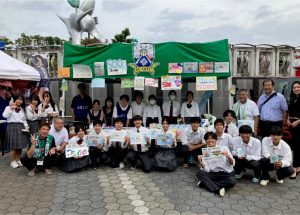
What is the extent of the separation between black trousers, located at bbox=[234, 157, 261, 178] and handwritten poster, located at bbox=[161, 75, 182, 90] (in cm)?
185

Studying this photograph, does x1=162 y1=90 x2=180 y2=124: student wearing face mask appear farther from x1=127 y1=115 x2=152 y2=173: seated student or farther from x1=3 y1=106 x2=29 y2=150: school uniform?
x1=3 y1=106 x2=29 y2=150: school uniform

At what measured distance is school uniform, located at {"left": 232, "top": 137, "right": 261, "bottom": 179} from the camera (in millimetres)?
4648

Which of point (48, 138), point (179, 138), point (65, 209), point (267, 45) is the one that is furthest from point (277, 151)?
point (267, 45)

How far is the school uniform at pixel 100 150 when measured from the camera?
17.9 ft

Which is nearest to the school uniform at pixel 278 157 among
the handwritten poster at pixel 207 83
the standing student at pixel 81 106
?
the handwritten poster at pixel 207 83

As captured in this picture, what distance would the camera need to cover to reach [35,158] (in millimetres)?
5051

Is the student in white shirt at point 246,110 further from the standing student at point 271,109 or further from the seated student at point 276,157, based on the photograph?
the seated student at point 276,157

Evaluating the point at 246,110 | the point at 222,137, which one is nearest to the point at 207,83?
the point at 246,110

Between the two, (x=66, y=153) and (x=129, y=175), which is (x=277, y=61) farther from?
(x=66, y=153)

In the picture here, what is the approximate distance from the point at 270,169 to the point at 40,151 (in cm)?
421

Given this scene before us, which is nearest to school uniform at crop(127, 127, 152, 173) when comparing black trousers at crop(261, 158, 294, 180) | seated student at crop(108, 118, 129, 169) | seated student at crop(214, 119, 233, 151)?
seated student at crop(108, 118, 129, 169)

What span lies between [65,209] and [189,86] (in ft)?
21.9

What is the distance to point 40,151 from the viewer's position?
505cm

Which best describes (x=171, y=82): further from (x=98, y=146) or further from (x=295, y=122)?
(x=295, y=122)
